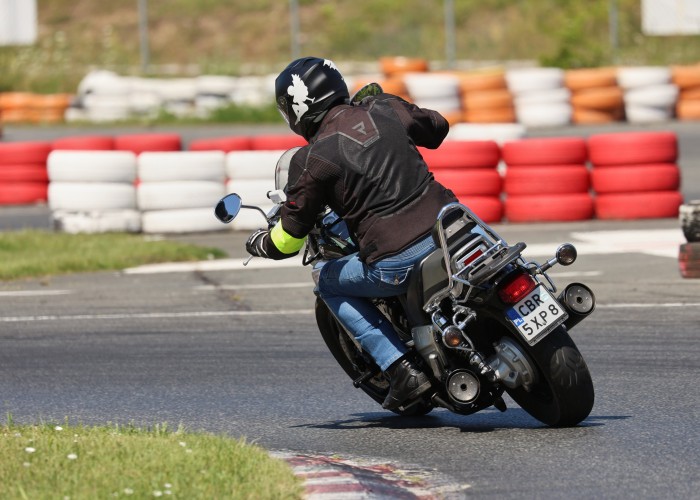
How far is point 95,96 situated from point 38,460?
25.6m

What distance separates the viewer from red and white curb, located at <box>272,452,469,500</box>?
5.11 metres

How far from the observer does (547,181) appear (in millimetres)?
15969

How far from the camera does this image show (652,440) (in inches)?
241

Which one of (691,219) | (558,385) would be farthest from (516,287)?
(691,219)

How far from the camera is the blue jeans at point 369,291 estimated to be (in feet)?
20.6

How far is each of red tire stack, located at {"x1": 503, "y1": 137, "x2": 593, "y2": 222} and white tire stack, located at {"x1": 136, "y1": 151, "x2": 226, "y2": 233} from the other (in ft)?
10.3

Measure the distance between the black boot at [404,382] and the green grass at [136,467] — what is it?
3.02ft

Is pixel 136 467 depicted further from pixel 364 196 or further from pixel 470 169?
pixel 470 169

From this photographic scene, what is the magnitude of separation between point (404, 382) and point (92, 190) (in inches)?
394

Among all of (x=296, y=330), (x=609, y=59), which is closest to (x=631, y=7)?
(x=609, y=59)

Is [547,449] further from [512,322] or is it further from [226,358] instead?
[226,358]

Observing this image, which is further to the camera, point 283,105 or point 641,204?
point 641,204

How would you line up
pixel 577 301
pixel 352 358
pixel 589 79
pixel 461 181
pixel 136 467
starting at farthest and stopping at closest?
1. pixel 589 79
2. pixel 461 181
3. pixel 352 358
4. pixel 577 301
5. pixel 136 467

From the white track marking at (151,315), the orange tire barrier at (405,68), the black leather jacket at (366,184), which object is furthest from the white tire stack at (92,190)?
the orange tire barrier at (405,68)
